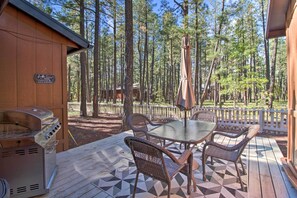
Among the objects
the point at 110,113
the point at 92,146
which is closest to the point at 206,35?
the point at 110,113

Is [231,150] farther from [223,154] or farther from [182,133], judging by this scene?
[182,133]

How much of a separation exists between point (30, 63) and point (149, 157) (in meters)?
2.98

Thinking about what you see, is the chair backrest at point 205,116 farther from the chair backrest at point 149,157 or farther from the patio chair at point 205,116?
the chair backrest at point 149,157

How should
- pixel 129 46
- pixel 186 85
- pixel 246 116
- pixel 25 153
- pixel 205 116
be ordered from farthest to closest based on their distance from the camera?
pixel 246 116 < pixel 129 46 < pixel 205 116 < pixel 186 85 < pixel 25 153

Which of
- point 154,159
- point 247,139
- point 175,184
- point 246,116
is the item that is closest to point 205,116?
point 247,139

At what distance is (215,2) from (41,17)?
1067cm

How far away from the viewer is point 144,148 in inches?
81.8

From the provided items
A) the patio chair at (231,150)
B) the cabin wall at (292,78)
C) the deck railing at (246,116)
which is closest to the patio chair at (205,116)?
the patio chair at (231,150)

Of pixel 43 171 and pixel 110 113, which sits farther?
pixel 110 113

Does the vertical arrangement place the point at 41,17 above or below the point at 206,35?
below

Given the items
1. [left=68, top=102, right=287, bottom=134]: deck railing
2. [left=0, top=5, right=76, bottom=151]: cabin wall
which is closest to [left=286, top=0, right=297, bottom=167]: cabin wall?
[left=68, top=102, right=287, bottom=134]: deck railing

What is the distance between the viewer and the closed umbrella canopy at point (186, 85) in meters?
3.20

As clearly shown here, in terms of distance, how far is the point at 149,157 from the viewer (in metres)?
2.14

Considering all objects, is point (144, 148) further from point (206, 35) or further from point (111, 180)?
point (206, 35)
